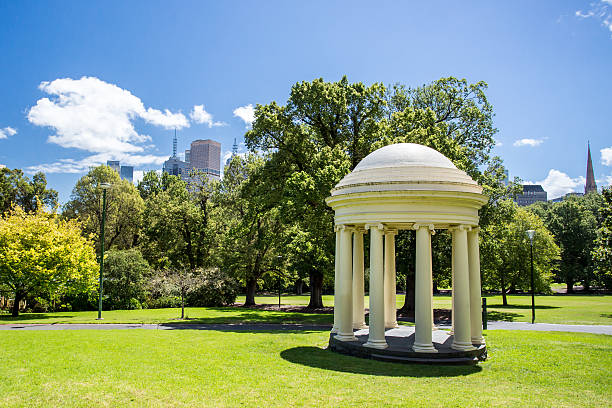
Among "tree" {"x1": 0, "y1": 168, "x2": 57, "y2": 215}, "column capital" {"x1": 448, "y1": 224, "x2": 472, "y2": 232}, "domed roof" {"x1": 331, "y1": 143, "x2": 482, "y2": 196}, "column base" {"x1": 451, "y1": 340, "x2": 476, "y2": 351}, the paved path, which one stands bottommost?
the paved path

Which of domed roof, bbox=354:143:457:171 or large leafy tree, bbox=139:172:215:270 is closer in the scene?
domed roof, bbox=354:143:457:171

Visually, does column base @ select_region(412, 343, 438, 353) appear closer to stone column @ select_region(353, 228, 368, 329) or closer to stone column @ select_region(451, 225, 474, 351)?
stone column @ select_region(451, 225, 474, 351)

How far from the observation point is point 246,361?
15.6 metres

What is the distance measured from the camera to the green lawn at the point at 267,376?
1123cm

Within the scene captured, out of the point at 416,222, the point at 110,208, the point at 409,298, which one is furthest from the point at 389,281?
the point at 110,208

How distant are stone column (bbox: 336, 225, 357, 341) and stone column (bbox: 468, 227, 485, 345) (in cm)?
500

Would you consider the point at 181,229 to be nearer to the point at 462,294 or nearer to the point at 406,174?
the point at 406,174

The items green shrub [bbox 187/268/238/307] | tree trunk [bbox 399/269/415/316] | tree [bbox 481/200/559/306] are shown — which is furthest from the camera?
tree [bbox 481/200/559/306]

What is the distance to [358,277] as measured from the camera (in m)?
20.8

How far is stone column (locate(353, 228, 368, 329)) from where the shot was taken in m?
20.2

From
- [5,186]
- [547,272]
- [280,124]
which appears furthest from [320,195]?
[5,186]

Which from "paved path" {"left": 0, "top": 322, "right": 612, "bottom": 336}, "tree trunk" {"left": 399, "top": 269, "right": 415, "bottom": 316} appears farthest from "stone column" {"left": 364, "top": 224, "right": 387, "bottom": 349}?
"tree trunk" {"left": 399, "top": 269, "right": 415, "bottom": 316}

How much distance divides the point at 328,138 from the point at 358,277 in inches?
671

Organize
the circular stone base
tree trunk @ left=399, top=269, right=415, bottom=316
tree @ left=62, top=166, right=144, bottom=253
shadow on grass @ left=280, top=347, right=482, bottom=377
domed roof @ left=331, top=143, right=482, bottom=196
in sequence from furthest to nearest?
1. tree @ left=62, top=166, right=144, bottom=253
2. tree trunk @ left=399, top=269, right=415, bottom=316
3. domed roof @ left=331, top=143, right=482, bottom=196
4. the circular stone base
5. shadow on grass @ left=280, top=347, right=482, bottom=377
